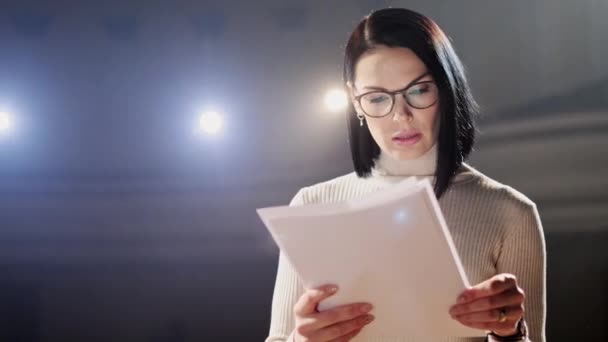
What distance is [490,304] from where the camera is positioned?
797mm

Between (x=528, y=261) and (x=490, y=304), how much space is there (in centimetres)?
25

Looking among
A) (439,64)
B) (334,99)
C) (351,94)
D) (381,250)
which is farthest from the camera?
(334,99)

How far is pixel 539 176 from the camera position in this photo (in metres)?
2.17

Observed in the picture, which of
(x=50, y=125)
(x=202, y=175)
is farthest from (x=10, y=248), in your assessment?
(x=202, y=175)

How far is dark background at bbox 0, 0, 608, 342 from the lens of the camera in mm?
2289

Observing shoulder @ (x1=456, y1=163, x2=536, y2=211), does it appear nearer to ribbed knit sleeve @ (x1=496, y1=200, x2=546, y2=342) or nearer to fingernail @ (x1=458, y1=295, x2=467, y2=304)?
ribbed knit sleeve @ (x1=496, y1=200, x2=546, y2=342)

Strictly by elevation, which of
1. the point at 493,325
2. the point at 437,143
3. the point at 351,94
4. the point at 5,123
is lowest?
the point at 493,325

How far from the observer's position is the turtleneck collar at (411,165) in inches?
43.2

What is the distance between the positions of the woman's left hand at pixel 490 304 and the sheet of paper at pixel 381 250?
0.02m

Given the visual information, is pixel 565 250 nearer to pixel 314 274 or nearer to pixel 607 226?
pixel 607 226

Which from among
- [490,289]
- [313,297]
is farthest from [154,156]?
[490,289]

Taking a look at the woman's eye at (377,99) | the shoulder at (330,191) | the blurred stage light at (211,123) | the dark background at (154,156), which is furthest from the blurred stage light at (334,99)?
the woman's eye at (377,99)

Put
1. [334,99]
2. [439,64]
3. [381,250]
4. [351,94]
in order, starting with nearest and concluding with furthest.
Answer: [381,250]
[439,64]
[351,94]
[334,99]

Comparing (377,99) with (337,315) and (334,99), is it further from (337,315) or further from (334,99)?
(334,99)
